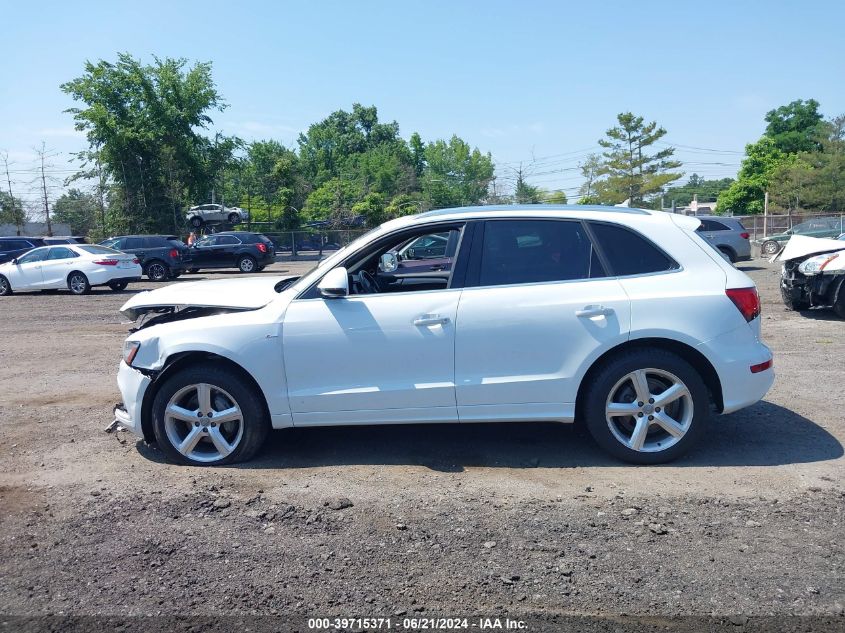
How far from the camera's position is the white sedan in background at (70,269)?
20.9 m

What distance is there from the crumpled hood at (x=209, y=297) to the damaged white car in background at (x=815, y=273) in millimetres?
8896

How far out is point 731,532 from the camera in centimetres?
402

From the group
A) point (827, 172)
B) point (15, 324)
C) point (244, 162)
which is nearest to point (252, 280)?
point (15, 324)

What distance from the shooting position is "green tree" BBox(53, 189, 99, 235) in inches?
2424

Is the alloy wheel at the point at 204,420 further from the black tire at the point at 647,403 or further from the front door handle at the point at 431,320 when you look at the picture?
the black tire at the point at 647,403

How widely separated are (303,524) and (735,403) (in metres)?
2.97

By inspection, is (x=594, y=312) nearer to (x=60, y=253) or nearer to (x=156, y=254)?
(x=60, y=253)

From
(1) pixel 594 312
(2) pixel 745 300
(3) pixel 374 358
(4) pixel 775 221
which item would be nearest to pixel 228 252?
(3) pixel 374 358

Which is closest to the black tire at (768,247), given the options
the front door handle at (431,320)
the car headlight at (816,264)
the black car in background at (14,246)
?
the car headlight at (816,264)

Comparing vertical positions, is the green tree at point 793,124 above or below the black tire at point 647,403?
above

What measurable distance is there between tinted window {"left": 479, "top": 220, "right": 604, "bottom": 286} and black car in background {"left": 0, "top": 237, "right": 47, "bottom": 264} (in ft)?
95.3

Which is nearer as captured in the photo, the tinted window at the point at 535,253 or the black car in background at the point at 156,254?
the tinted window at the point at 535,253

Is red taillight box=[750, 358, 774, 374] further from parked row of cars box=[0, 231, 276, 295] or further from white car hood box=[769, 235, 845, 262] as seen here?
parked row of cars box=[0, 231, 276, 295]

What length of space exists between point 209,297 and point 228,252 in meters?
24.6
